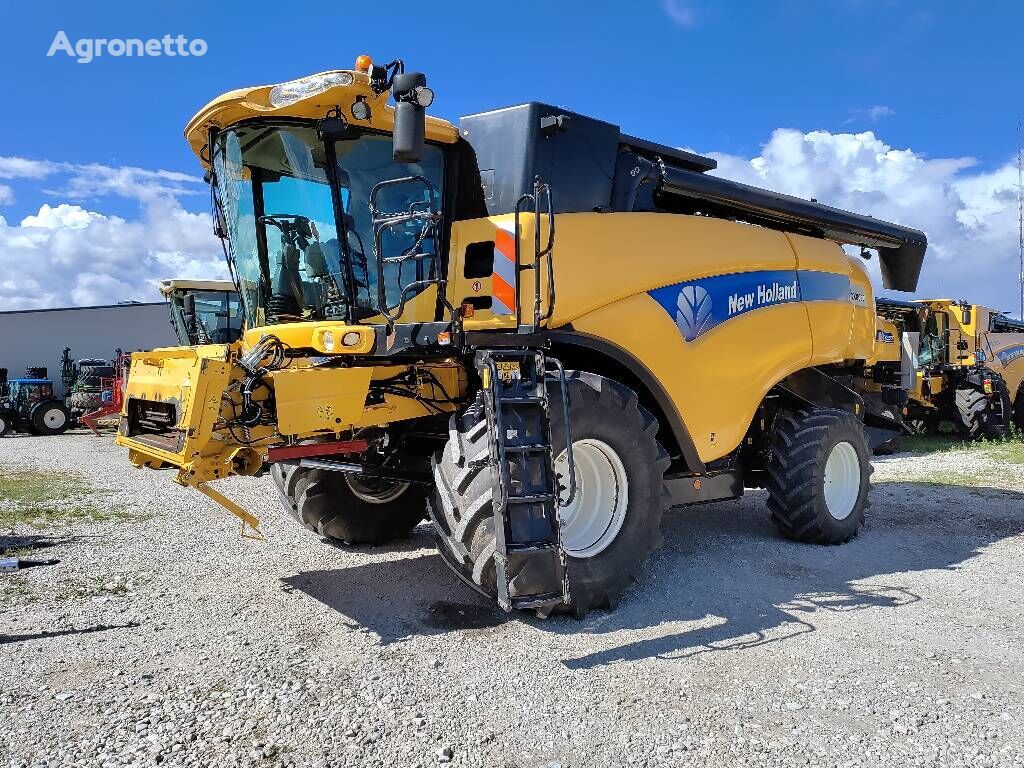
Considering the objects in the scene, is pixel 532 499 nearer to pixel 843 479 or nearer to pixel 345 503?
pixel 345 503

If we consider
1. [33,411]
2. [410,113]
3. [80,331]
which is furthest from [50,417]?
[410,113]

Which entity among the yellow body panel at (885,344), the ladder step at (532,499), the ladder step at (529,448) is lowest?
the ladder step at (532,499)

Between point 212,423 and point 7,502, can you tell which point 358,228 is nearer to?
point 212,423

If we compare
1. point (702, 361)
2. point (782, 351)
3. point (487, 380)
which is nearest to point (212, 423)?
point (487, 380)

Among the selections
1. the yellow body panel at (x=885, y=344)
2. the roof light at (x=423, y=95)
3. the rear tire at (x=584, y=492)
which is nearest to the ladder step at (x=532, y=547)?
the rear tire at (x=584, y=492)

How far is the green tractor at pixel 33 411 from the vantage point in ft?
64.5

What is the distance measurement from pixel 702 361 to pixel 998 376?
11394 mm

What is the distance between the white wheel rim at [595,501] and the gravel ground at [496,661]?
425mm

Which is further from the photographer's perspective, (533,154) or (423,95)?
(533,154)

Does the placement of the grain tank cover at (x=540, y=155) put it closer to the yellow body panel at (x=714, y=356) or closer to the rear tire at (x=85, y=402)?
the yellow body panel at (x=714, y=356)

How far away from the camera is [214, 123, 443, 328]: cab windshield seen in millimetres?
4555

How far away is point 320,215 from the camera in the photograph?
4625 millimetres

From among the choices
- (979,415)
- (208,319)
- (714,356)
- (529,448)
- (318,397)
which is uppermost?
(208,319)

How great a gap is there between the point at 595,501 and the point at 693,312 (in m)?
1.54
